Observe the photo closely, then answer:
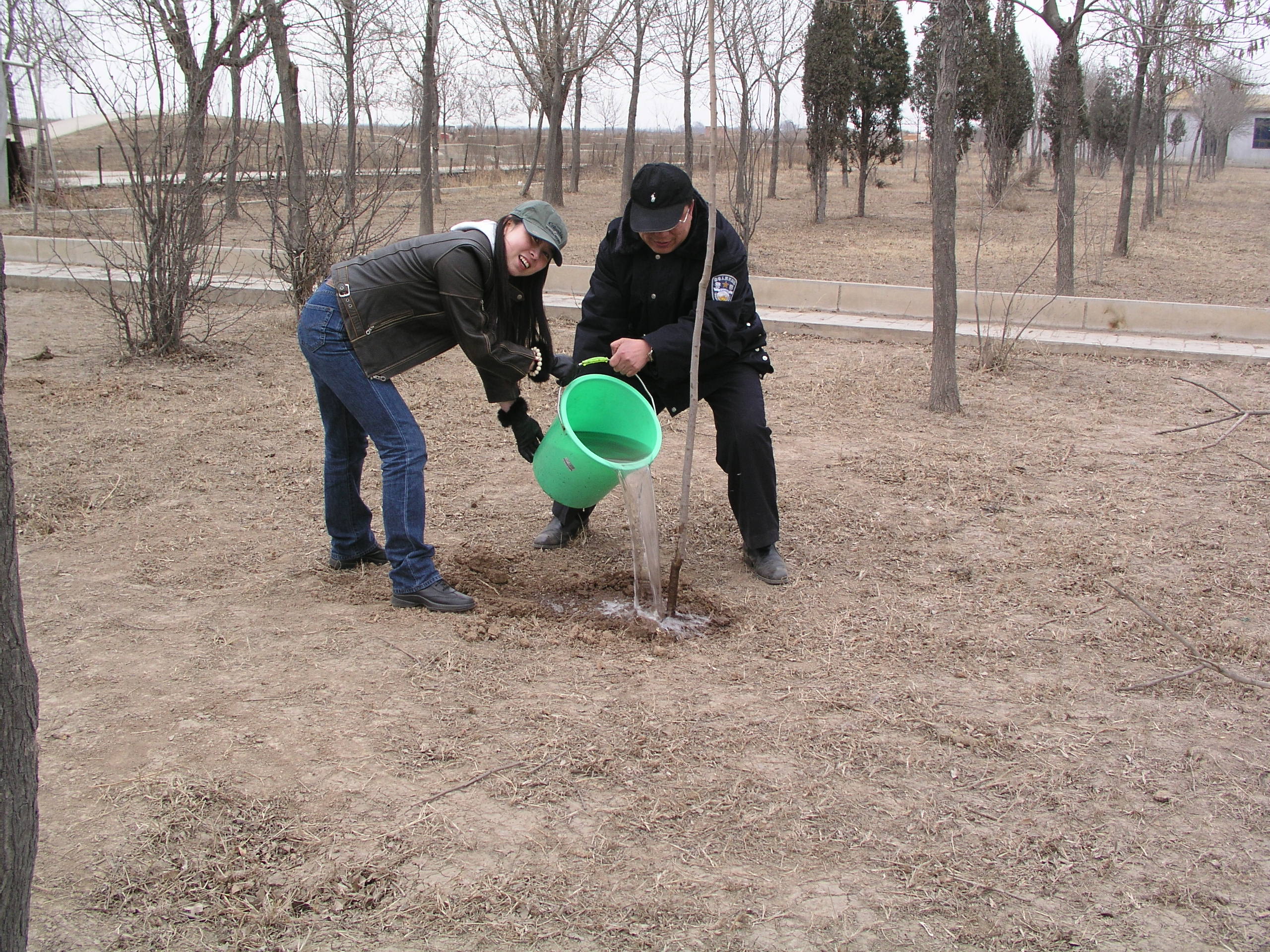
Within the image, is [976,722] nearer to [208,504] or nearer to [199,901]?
[199,901]

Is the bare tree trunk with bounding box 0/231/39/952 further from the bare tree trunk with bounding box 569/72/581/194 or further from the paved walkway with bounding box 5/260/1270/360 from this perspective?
the bare tree trunk with bounding box 569/72/581/194

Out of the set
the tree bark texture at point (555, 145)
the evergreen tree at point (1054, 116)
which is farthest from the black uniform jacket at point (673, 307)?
the evergreen tree at point (1054, 116)

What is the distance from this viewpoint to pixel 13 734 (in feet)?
4.97

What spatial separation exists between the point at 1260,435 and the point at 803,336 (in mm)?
3717

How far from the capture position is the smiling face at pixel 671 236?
3609 mm

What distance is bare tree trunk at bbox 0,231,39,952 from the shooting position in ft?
4.90

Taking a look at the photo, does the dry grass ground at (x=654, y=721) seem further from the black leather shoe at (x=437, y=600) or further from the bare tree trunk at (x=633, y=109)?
the bare tree trunk at (x=633, y=109)

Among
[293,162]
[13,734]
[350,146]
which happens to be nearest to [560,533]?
[13,734]

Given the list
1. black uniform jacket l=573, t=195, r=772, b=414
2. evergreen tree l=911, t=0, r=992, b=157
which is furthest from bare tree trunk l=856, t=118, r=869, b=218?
black uniform jacket l=573, t=195, r=772, b=414

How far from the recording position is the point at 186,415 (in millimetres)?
5988

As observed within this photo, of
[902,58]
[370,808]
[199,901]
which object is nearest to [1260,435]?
[370,808]

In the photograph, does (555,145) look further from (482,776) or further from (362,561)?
(482,776)

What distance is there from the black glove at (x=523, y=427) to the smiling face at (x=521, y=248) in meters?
0.51

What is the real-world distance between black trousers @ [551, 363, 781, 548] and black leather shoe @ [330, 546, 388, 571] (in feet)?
4.36
